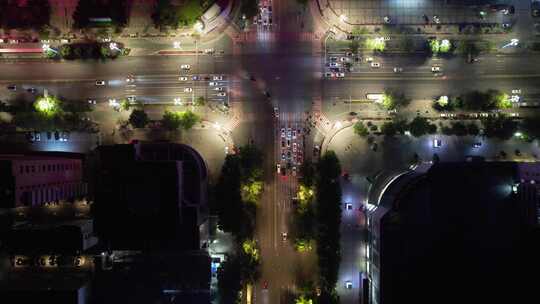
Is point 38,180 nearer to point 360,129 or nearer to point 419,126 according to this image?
point 360,129

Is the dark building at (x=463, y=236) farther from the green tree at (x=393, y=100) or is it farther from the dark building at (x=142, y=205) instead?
the dark building at (x=142, y=205)

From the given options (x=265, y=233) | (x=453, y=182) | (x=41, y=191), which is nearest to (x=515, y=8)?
(x=453, y=182)

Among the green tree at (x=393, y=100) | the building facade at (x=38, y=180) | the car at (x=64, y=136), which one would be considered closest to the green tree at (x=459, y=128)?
the green tree at (x=393, y=100)

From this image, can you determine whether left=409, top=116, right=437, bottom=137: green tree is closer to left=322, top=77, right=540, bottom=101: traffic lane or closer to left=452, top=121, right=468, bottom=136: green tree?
left=452, top=121, right=468, bottom=136: green tree

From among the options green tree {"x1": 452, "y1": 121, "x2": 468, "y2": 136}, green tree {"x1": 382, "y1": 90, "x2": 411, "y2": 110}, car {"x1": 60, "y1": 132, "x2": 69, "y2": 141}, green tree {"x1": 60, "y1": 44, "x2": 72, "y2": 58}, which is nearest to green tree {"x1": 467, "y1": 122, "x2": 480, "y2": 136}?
green tree {"x1": 452, "y1": 121, "x2": 468, "y2": 136}

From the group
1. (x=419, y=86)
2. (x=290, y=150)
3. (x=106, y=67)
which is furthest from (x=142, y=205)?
(x=419, y=86)

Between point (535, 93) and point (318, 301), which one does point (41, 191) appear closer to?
point (318, 301)
